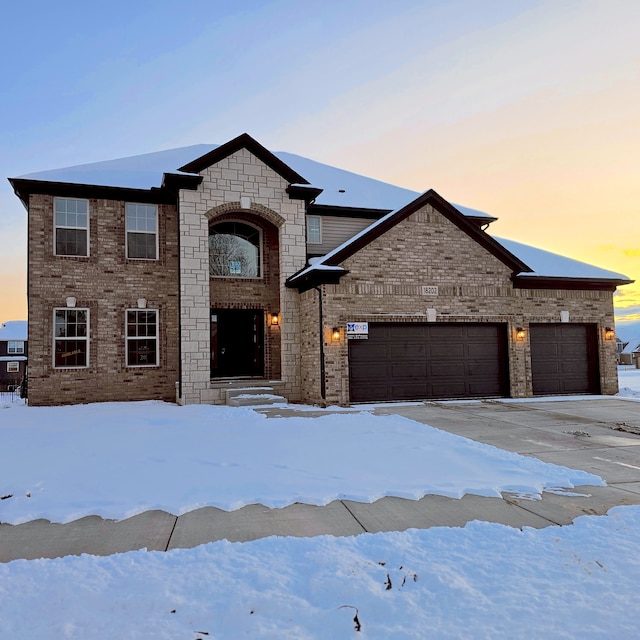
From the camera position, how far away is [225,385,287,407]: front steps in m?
13.1

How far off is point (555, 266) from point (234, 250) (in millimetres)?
11393

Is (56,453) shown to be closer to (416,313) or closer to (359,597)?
(359,597)

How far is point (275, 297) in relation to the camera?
1563 centimetres

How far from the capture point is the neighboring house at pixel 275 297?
13594 millimetres

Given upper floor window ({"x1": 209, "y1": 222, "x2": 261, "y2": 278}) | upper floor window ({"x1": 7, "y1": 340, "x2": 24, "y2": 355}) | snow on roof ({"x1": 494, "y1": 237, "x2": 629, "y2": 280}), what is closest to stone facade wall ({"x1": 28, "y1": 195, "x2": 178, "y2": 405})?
upper floor window ({"x1": 209, "y1": 222, "x2": 261, "y2": 278})

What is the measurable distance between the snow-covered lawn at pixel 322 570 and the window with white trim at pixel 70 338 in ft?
27.3

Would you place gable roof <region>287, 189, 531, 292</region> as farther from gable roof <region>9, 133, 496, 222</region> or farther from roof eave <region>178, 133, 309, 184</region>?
roof eave <region>178, 133, 309, 184</region>

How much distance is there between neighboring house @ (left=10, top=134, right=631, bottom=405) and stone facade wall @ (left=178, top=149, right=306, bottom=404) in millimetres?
42

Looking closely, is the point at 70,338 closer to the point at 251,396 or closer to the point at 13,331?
the point at 251,396

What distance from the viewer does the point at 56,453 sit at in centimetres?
712

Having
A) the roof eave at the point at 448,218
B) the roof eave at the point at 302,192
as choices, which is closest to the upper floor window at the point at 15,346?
the roof eave at the point at 302,192

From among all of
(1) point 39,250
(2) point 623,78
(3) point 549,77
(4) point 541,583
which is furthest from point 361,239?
(4) point 541,583

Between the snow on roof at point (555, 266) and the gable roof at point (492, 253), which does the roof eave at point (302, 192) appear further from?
the snow on roof at point (555, 266)

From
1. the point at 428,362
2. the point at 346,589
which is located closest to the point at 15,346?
the point at 428,362
